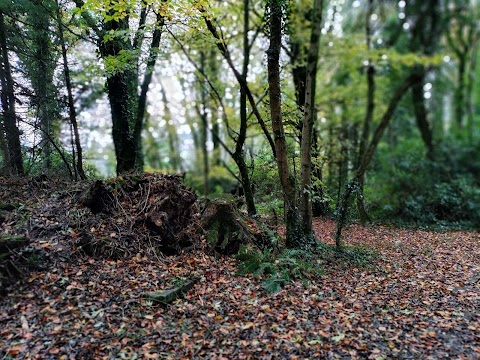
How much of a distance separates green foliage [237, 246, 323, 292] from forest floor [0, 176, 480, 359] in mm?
179

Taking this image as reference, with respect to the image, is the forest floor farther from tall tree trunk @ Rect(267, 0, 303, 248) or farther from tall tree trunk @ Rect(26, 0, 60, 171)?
tall tree trunk @ Rect(26, 0, 60, 171)

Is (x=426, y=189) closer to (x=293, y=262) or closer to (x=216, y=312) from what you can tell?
(x=293, y=262)

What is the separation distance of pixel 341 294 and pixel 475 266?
11.8 feet

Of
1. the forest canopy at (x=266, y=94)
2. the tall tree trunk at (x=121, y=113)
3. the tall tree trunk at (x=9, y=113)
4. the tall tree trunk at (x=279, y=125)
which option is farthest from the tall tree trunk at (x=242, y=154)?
the tall tree trunk at (x=9, y=113)

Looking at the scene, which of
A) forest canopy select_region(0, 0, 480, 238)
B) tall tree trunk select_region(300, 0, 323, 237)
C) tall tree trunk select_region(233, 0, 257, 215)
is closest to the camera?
tall tree trunk select_region(300, 0, 323, 237)

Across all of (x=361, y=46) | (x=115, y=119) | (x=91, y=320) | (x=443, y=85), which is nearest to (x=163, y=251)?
(x=91, y=320)

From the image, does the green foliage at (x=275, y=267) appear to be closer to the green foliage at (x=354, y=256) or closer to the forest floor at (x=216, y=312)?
the forest floor at (x=216, y=312)

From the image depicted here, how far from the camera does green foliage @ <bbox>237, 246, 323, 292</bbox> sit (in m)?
5.89

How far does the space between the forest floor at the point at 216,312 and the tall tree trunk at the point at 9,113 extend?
1.27 m

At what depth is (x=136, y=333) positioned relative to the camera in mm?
4301

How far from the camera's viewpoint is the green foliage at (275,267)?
589cm

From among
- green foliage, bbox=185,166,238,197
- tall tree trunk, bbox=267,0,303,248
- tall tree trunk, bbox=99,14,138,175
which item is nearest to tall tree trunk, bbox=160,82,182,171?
green foliage, bbox=185,166,238,197

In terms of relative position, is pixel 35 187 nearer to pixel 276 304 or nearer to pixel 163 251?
pixel 163 251

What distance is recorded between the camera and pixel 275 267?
6.20m
